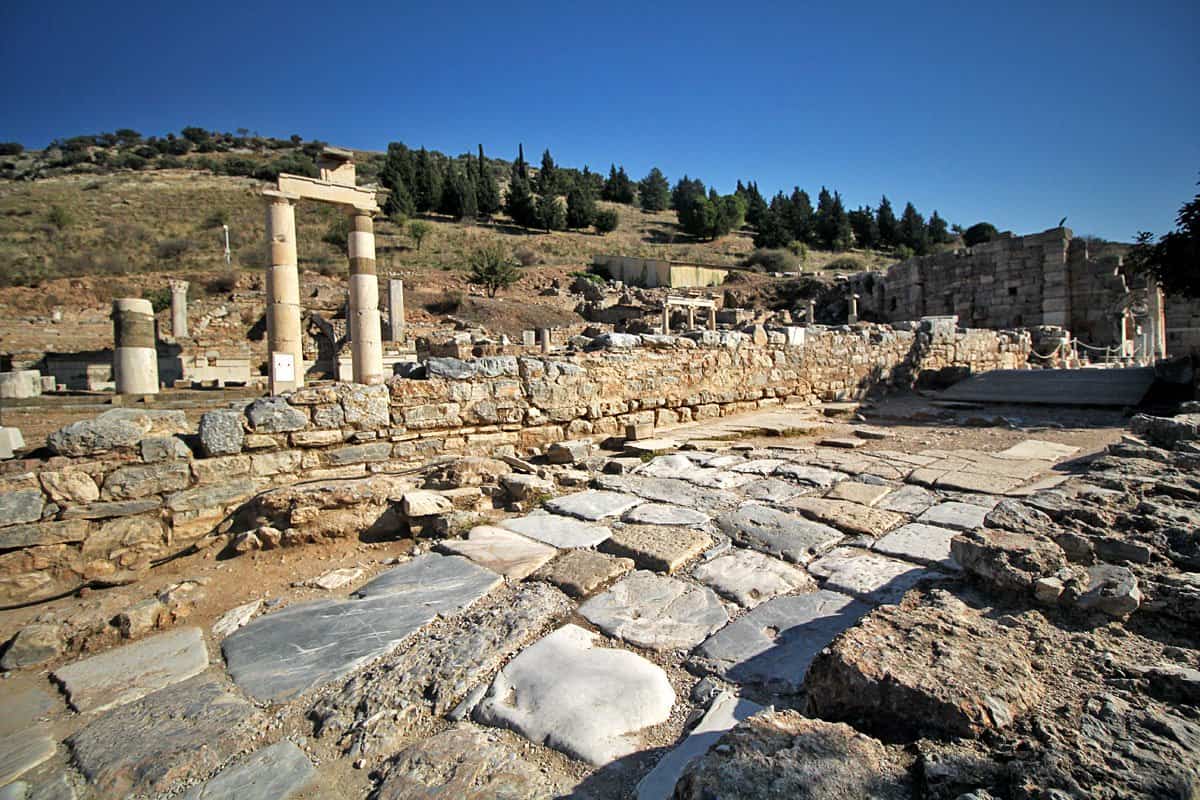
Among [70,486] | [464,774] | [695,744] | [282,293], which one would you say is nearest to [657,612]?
[695,744]

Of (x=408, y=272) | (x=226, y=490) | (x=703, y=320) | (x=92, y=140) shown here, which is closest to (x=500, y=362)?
(x=226, y=490)

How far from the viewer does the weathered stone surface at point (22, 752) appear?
1.90 m

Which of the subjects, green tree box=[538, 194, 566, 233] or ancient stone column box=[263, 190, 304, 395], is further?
green tree box=[538, 194, 566, 233]

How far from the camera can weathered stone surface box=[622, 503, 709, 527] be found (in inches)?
148

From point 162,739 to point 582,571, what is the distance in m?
1.82

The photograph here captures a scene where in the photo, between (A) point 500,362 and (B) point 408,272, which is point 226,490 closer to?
(A) point 500,362

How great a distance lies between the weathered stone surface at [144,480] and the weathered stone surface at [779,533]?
3.91 m

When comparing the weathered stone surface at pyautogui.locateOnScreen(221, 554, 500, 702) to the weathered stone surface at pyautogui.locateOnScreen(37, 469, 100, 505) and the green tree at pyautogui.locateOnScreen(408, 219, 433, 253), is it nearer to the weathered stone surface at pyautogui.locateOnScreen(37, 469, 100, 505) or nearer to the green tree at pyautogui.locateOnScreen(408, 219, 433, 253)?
the weathered stone surface at pyautogui.locateOnScreen(37, 469, 100, 505)

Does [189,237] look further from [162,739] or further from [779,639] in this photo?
[779,639]

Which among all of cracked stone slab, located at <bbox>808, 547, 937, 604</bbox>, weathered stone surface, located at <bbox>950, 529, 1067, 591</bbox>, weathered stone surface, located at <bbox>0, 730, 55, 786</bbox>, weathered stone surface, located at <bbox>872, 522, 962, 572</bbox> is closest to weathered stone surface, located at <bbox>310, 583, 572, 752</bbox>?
weathered stone surface, located at <bbox>0, 730, 55, 786</bbox>

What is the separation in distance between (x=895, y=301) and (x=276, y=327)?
22855 millimetres

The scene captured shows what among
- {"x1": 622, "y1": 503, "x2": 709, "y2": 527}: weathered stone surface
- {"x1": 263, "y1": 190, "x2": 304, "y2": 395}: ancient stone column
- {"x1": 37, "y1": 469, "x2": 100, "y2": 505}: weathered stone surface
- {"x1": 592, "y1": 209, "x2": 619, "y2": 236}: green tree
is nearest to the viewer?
{"x1": 37, "y1": 469, "x2": 100, "y2": 505}: weathered stone surface

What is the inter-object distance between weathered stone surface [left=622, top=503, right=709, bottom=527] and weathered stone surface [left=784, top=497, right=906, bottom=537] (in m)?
0.73

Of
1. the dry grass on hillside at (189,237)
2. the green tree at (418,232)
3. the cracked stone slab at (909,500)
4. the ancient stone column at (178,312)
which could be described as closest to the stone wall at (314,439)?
the cracked stone slab at (909,500)
